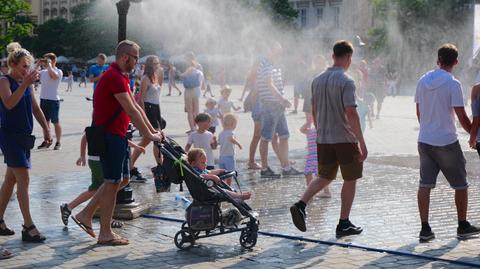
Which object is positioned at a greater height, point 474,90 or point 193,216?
point 474,90

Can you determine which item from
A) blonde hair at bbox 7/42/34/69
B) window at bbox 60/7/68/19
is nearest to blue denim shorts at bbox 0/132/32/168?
blonde hair at bbox 7/42/34/69

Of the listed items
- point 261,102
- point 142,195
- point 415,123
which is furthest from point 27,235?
point 415,123

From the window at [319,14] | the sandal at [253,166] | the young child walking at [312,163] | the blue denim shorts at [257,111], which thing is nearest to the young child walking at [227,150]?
the young child walking at [312,163]

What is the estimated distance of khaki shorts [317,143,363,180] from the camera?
8516 millimetres

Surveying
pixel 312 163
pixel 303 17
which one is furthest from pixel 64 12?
pixel 312 163

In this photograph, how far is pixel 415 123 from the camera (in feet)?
77.2

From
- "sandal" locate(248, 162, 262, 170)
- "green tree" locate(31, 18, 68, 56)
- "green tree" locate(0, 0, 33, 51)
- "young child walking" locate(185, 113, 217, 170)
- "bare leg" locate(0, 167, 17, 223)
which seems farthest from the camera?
"green tree" locate(31, 18, 68, 56)

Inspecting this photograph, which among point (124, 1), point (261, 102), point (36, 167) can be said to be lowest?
point (36, 167)

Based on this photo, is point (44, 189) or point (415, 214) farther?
Result: point (44, 189)

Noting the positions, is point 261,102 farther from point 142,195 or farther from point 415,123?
point 415,123

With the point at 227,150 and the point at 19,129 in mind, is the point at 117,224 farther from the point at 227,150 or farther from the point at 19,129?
the point at 227,150

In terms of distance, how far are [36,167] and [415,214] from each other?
6315mm

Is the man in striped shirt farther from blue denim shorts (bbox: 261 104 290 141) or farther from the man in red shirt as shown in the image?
the man in red shirt

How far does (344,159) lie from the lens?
28.0 ft
